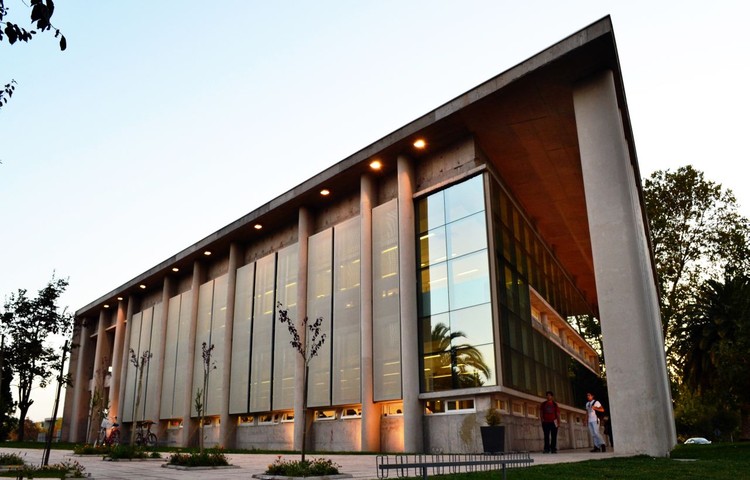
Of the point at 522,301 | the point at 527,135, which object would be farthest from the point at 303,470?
the point at 522,301

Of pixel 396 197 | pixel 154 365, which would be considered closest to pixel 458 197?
pixel 396 197

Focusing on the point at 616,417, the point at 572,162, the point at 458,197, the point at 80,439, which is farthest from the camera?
the point at 80,439

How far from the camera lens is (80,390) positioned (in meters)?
55.1

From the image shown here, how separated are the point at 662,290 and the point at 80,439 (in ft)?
169

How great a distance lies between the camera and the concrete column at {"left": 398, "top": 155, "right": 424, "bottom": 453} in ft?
70.8

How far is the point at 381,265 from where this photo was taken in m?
25.0

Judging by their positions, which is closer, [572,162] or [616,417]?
[616,417]

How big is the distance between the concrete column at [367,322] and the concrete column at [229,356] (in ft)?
38.3

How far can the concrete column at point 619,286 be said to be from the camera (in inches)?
608

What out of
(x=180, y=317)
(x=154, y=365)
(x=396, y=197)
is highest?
(x=396, y=197)

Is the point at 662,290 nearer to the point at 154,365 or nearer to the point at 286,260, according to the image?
the point at 286,260

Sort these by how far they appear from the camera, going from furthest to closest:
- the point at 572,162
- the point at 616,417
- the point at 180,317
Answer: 1. the point at 180,317
2. the point at 572,162
3. the point at 616,417

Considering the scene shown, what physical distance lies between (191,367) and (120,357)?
51.4 feet

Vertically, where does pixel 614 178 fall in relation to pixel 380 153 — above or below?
below
